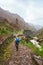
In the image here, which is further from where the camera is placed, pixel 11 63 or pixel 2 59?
pixel 2 59

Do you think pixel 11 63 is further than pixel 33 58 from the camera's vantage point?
No

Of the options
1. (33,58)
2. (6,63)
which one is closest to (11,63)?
(6,63)

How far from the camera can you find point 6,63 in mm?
21906

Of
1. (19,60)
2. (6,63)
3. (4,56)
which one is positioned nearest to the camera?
(6,63)

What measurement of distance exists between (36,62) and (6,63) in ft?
10.3

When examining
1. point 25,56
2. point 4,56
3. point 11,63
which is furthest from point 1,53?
point 11,63

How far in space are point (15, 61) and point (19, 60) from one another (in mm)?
696

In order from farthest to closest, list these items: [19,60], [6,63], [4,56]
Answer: [4,56] → [19,60] → [6,63]

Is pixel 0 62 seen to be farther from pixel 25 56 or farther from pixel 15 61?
pixel 25 56

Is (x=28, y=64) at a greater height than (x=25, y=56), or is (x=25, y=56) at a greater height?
(x=25, y=56)

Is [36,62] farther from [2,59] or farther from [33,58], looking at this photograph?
[2,59]

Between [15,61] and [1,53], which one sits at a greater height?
[1,53]

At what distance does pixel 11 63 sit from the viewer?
71.9 feet

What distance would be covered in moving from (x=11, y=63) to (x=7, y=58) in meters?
2.36
